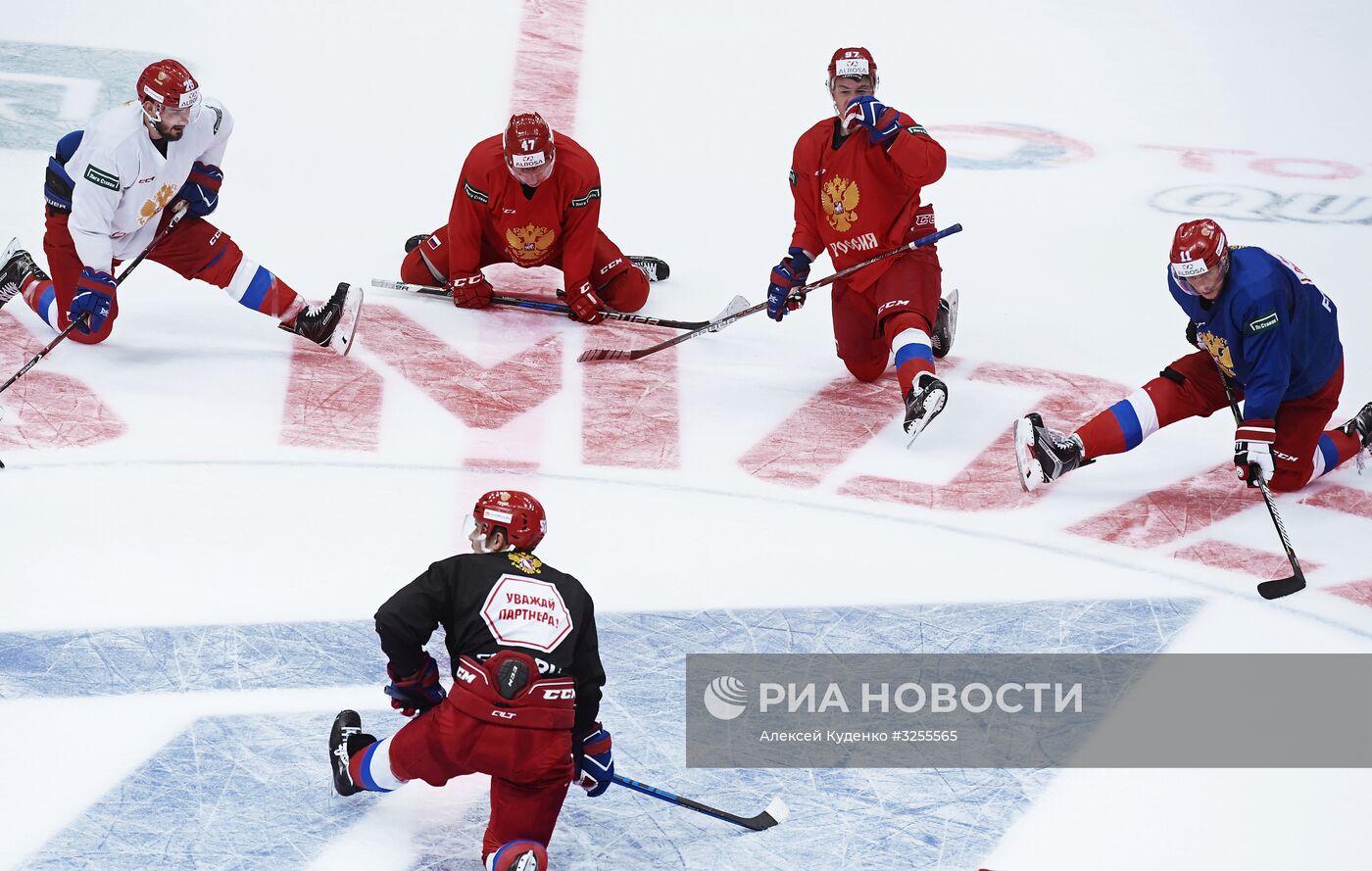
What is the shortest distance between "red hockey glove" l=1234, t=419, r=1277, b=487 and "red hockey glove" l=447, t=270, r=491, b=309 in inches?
114

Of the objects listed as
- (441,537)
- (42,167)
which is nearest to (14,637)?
(441,537)

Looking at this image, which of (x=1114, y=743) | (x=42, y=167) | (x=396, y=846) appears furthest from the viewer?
(x=42, y=167)

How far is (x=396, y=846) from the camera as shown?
3.62 m

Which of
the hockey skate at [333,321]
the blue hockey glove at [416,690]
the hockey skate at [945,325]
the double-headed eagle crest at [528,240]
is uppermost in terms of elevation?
the double-headed eagle crest at [528,240]

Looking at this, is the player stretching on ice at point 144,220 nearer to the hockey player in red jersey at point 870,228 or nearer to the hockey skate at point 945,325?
the hockey player in red jersey at point 870,228

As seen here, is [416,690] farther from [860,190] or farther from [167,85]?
[860,190]

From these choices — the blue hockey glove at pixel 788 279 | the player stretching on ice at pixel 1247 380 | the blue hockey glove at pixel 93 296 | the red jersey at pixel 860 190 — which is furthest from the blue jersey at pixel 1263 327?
the blue hockey glove at pixel 93 296

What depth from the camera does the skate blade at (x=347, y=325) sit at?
5.84 meters

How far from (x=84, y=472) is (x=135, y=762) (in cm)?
148

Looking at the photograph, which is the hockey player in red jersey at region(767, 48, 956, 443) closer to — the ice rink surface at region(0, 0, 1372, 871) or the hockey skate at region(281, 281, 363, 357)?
the ice rink surface at region(0, 0, 1372, 871)

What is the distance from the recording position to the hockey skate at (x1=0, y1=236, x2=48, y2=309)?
582cm

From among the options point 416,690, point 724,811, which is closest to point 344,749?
point 416,690

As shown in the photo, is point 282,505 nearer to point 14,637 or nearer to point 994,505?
point 14,637

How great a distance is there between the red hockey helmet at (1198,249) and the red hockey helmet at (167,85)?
313cm
